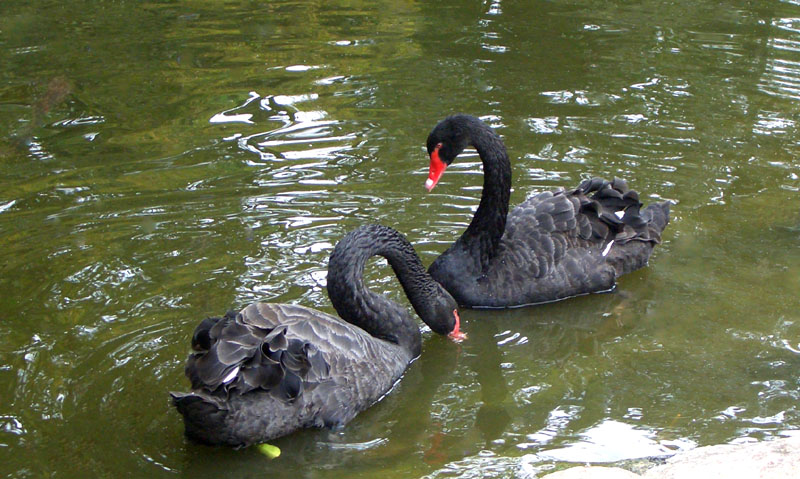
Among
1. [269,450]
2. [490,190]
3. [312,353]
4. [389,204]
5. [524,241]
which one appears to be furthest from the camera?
[389,204]

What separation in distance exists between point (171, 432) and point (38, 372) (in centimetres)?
88

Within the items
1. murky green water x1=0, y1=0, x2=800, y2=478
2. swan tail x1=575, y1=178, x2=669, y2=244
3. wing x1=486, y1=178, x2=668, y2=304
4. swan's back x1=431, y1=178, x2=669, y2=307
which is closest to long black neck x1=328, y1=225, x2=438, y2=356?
murky green water x1=0, y1=0, x2=800, y2=478

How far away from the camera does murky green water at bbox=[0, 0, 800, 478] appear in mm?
4477

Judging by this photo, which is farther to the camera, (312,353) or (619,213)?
(619,213)

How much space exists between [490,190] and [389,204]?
43.5 inches

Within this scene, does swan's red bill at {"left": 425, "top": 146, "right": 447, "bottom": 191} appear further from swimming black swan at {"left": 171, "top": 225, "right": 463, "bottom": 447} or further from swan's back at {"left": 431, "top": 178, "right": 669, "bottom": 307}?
swimming black swan at {"left": 171, "top": 225, "right": 463, "bottom": 447}

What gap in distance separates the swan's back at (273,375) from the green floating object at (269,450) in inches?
2.5

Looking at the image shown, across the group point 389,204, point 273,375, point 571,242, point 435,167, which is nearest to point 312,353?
point 273,375

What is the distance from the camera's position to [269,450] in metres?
4.32

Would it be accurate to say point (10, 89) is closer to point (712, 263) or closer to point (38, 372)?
point (38, 372)

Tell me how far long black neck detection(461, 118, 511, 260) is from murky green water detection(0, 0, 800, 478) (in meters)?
0.46

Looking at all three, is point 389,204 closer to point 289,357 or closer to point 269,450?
point 289,357

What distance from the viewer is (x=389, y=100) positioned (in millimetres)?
8938

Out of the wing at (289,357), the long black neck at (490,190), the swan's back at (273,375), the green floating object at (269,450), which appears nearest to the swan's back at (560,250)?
the long black neck at (490,190)
